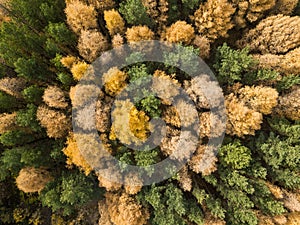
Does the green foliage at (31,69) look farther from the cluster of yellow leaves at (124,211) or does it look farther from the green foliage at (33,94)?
the cluster of yellow leaves at (124,211)

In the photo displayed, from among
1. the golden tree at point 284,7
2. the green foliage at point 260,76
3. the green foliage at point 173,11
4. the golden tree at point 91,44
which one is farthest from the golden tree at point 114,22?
the golden tree at point 284,7

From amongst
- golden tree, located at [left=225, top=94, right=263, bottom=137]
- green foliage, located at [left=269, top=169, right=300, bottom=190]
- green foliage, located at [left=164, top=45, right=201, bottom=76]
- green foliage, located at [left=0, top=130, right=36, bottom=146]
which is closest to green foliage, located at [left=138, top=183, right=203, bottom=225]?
golden tree, located at [left=225, top=94, right=263, bottom=137]

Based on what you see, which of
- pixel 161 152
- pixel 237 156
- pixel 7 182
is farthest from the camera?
pixel 7 182

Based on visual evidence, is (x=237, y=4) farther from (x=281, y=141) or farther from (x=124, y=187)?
(x=124, y=187)

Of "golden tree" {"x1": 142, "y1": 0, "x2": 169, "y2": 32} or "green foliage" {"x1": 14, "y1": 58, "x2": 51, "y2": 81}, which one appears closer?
"green foliage" {"x1": 14, "y1": 58, "x2": 51, "y2": 81}

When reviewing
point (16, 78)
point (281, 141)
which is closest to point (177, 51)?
point (281, 141)

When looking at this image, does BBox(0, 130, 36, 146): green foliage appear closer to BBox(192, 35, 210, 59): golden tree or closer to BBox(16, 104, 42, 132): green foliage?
BBox(16, 104, 42, 132): green foliage

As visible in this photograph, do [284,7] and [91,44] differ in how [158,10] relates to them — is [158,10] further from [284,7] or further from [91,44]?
[284,7]
